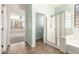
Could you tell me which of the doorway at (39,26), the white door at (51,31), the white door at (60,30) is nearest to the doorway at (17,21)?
the doorway at (39,26)

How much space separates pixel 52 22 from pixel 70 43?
0.78m

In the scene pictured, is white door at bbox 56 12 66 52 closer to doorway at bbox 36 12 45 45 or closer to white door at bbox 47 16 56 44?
white door at bbox 47 16 56 44

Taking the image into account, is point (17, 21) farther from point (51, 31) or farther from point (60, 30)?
point (60, 30)

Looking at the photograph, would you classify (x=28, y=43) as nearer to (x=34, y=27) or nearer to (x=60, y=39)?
(x=34, y=27)

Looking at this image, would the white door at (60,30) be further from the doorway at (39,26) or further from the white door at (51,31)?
the doorway at (39,26)

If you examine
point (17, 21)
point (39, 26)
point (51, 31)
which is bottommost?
point (51, 31)

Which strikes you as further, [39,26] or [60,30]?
[60,30]

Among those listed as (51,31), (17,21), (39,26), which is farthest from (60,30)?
(17,21)

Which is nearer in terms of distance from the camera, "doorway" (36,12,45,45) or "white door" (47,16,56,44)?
"doorway" (36,12,45,45)

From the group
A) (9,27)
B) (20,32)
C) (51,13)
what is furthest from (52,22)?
(9,27)

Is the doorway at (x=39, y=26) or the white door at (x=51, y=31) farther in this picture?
the white door at (x=51, y=31)

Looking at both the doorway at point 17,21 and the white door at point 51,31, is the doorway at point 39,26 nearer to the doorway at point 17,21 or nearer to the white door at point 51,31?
the white door at point 51,31

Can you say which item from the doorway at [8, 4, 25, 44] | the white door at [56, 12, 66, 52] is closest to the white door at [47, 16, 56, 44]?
the white door at [56, 12, 66, 52]

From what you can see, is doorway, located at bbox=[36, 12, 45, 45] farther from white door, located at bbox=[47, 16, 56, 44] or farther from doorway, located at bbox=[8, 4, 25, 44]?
doorway, located at bbox=[8, 4, 25, 44]
